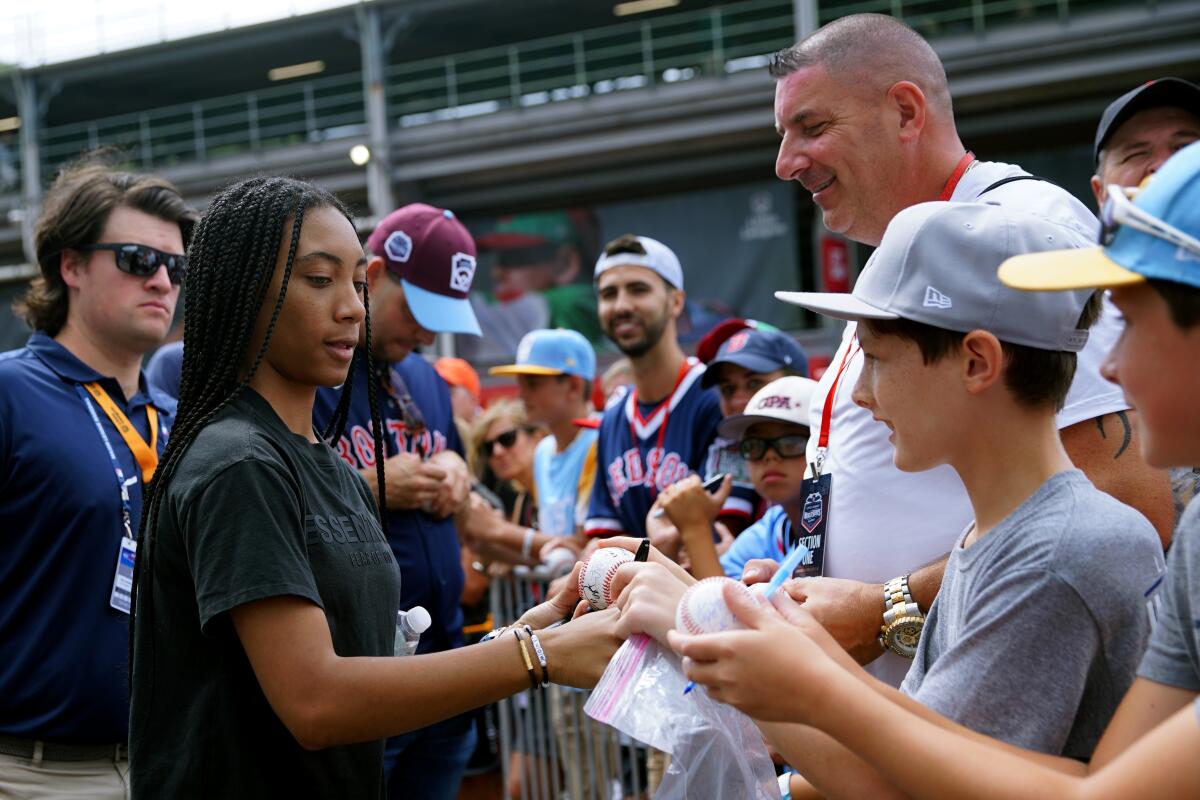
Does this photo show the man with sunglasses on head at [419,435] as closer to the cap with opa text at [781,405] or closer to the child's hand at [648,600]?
the cap with opa text at [781,405]

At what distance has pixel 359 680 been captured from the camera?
82.3 inches

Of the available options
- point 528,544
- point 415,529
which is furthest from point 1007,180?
point 528,544

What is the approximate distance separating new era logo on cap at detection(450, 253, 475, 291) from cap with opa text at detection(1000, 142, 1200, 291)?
321 centimetres

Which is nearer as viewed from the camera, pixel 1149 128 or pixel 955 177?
pixel 955 177

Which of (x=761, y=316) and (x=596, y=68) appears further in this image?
(x=596, y=68)

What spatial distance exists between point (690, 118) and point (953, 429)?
51.8 feet

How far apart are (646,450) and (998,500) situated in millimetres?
3224

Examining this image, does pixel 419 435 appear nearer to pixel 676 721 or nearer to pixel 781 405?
pixel 781 405

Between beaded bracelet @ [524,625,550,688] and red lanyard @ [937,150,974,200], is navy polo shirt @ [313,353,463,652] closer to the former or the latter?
beaded bracelet @ [524,625,550,688]

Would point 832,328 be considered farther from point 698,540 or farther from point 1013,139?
point 698,540

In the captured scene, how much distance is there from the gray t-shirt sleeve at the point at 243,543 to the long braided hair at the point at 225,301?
0.65ft

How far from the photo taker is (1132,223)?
58.9 inches

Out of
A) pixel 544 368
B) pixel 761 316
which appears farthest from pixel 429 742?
pixel 761 316

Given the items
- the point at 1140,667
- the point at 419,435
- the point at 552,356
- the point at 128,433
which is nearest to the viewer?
the point at 1140,667
